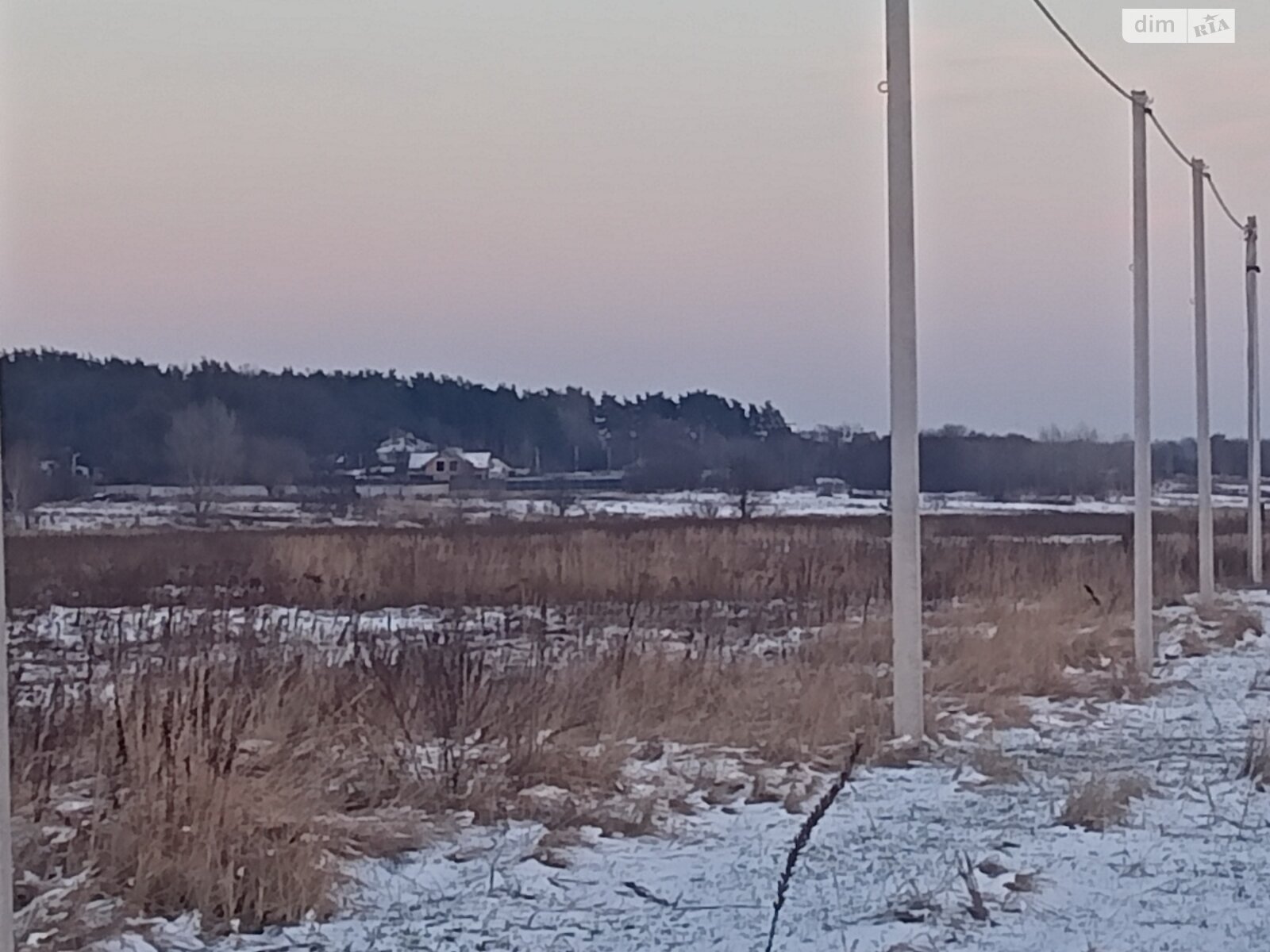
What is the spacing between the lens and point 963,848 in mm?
7488

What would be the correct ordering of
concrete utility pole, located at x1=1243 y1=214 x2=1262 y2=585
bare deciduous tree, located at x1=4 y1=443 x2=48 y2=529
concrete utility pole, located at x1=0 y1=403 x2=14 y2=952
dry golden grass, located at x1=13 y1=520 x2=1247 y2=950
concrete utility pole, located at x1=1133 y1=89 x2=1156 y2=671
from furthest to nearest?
bare deciduous tree, located at x1=4 y1=443 x2=48 y2=529 < concrete utility pole, located at x1=1243 y1=214 x2=1262 y2=585 < concrete utility pole, located at x1=1133 y1=89 x2=1156 y2=671 < dry golden grass, located at x1=13 y1=520 x2=1247 y2=950 < concrete utility pole, located at x1=0 y1=403 x2=14 y2=952

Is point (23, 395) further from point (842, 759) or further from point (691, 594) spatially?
point (842, 759)

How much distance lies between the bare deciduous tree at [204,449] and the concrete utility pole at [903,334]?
178ft

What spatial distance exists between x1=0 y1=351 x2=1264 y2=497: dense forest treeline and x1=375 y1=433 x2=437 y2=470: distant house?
0.78 meters

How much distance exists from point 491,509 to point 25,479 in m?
15.9

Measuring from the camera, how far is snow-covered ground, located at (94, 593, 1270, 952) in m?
6.06

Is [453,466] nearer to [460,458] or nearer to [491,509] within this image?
[460,458]

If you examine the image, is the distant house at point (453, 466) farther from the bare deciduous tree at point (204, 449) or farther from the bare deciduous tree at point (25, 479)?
the bare deciduous tree at point (25, 479)

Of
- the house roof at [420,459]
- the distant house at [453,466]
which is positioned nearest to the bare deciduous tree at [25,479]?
the distant house at [453,466]

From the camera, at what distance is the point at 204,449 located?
72.8 m

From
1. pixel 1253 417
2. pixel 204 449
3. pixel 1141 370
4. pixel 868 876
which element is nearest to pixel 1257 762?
pixel 868 876

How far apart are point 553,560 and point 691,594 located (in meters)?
3.55

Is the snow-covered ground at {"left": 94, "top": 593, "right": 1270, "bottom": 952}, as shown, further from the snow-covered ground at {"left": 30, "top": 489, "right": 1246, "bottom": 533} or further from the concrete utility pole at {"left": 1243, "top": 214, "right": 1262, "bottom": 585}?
the snow-covered ground at {"left": 30, "top": 489, "right": 1246, "bottom": 533}

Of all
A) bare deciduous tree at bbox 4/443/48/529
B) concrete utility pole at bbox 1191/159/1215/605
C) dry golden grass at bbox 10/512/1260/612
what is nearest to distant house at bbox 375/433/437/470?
bare deciduous tree at bbox 4/443/48/529
